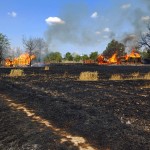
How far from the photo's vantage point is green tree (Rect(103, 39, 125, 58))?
181m

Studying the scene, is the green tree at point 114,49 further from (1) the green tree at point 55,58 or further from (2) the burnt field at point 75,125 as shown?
(2) the burnt field at point 75,125

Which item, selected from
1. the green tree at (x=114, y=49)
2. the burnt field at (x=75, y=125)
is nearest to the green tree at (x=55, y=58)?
the green tree at (x=114, y=49)

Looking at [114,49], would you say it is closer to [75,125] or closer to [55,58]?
[55,58]

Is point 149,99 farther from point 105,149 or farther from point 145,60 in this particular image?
point 145,60

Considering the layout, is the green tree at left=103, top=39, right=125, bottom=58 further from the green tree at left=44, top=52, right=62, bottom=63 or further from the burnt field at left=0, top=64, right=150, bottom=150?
the burnt field at left=0, top=64, right=150, bottom=150

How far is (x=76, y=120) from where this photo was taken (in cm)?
1395

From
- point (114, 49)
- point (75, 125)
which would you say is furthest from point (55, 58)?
point (75, 125)

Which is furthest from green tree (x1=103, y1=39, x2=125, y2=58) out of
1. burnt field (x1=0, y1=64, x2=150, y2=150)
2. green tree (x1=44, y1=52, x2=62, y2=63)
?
burnt field (x1=0, y1=64, x2=150, y2=150)

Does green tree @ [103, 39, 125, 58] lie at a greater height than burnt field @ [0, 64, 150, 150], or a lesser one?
greater

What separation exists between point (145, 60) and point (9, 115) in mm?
136777

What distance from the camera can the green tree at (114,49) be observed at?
18112 centimetres

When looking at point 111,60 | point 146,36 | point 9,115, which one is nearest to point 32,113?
point 9,115

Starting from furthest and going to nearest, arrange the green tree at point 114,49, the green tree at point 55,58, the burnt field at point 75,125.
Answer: the green tree at point 55,58 → the green tree at point 114,49 → the burnt field at point 75,125

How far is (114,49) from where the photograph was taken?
184500mm
